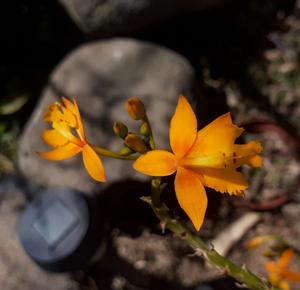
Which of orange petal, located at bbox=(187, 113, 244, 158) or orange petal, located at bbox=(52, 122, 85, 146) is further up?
orange petal, located at bbox=(52, 122, 85, 146)

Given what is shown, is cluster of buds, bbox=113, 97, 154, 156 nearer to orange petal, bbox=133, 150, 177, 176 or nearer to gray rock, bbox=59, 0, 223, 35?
orange petal, bbox=133, 150, 177, 176

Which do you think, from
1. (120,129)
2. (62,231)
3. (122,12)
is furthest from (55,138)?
(122,12)

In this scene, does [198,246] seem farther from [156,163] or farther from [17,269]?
[17,269]

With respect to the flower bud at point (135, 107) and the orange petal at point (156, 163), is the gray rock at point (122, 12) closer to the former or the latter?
the flower bud at point (135, 107)

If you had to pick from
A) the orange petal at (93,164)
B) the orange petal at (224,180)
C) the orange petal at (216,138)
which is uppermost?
the orange petal at (93,164)

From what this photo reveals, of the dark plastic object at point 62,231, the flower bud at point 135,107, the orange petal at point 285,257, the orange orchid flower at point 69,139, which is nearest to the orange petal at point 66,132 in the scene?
the orange orchid flower at point 69,139

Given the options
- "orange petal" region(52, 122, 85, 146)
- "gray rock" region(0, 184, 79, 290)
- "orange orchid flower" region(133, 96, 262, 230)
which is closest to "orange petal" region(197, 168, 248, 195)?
"orange orchid flower" region(133, 96, 262, 230)

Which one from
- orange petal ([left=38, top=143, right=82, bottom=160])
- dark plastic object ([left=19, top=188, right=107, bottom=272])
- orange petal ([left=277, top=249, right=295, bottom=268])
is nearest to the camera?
orange petal ([left=38, top=143, right=82, bottom=160])
